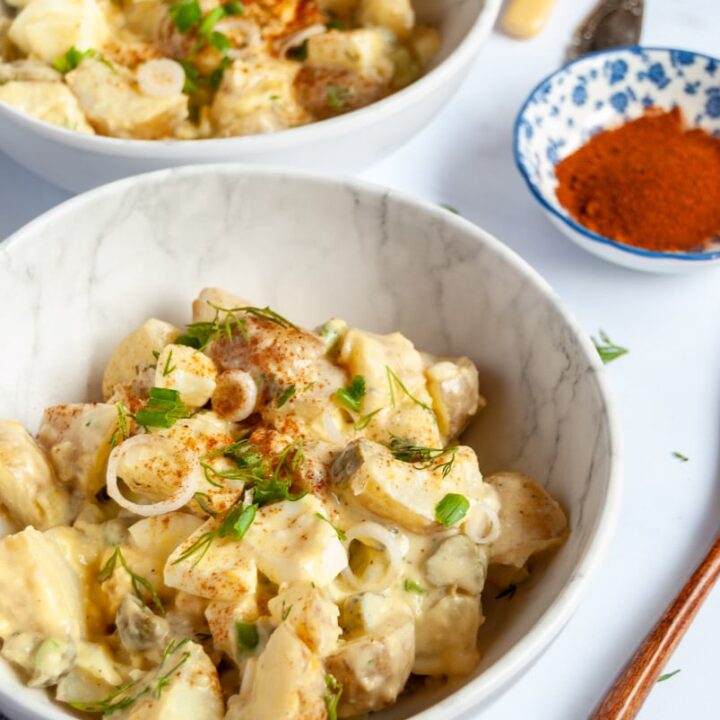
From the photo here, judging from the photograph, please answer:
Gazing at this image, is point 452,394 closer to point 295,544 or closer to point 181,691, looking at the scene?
point 295,544

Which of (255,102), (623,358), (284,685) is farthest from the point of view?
(255,102)

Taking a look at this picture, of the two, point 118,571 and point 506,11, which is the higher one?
point 506,11

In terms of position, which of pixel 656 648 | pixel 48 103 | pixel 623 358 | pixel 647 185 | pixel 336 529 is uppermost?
pixel 48 103

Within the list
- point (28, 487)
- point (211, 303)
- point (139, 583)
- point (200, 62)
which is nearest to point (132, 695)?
point (139, 583)

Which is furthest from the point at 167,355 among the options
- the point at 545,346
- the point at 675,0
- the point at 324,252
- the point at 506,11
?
the point at 675,0

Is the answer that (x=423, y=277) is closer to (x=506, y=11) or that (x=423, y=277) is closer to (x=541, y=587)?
(x=541, y=587)

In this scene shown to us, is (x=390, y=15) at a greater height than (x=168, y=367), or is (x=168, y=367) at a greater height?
(x=390, y=15)

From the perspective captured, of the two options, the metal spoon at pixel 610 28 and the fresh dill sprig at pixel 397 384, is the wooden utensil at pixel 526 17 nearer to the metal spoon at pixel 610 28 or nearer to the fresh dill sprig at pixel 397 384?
the metal spoon at pixel 610 28
